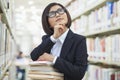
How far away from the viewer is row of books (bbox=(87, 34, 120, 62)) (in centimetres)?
233

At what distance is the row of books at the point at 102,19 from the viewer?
235cm

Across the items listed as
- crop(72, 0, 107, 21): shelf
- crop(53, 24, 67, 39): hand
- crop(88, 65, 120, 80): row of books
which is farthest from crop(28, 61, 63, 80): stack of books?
crop(72, 0, 107, 21): shelf

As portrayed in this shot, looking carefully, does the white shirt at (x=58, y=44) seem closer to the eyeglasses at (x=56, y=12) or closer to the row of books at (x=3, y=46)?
the eyeglasses at (x=56, y=12)

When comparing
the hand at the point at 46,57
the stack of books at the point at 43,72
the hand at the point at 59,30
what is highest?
the hand at the point at 59,30

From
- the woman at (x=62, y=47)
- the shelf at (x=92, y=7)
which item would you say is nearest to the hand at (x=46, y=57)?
the woman at (x=62, y=47)

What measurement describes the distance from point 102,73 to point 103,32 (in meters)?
0.46

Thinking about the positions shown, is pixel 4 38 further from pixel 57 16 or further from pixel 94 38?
pixel 94 38

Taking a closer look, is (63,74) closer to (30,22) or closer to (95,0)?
(95,0)

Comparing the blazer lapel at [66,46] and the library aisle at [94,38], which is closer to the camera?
the blazer lapel at [66,46]

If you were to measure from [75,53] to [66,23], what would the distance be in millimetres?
250

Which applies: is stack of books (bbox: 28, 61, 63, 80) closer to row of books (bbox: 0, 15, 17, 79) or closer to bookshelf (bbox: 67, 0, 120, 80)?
row of books (bbox: 0, 15, 17, 79)

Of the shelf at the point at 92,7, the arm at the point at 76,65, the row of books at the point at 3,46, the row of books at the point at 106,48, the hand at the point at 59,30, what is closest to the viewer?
the arm at the point at 76,65

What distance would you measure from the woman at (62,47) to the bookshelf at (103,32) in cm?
74

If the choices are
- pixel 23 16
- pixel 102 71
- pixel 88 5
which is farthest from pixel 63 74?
pixel 23 16
